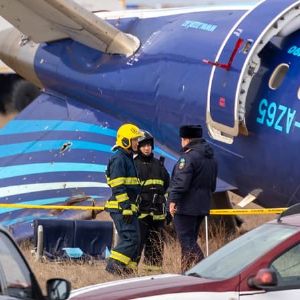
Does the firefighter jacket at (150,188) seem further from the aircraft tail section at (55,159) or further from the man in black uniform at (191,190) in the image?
the aircraft tail section at (55,159)

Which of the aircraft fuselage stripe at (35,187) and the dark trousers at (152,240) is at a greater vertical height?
the aircraft fuselage stripe at (35,187)

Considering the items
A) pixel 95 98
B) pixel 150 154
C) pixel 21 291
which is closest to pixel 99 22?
pixel 95 98

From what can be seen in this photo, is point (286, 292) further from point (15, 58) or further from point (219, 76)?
point (15, 58)

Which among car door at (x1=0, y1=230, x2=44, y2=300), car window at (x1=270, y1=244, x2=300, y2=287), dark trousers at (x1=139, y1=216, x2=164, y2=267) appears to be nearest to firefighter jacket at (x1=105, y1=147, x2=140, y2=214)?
dark trousers at (x1=139, y1=216, x2=164, y2=267)

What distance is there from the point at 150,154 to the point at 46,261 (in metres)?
1.93

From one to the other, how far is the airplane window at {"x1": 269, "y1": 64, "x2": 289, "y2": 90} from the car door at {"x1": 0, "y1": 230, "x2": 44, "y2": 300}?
6.71 metres

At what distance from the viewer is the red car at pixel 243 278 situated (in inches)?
272

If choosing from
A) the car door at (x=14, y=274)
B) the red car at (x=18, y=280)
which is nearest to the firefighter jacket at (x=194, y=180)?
the red car at (x=18, y=280)

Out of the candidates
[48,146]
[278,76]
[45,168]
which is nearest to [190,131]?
[278,76]

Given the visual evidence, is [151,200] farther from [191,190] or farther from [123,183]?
[191,190]

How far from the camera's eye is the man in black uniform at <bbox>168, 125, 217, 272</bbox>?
1086 cm

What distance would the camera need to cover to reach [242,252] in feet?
25.0

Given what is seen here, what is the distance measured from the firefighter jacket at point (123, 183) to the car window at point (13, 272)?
17.5 ft

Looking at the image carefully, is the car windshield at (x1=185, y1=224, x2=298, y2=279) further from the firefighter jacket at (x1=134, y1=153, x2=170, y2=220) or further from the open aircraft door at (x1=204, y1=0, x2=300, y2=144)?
the open aircraft door at (x1=204, y1=0, x2=300, y2=144)
